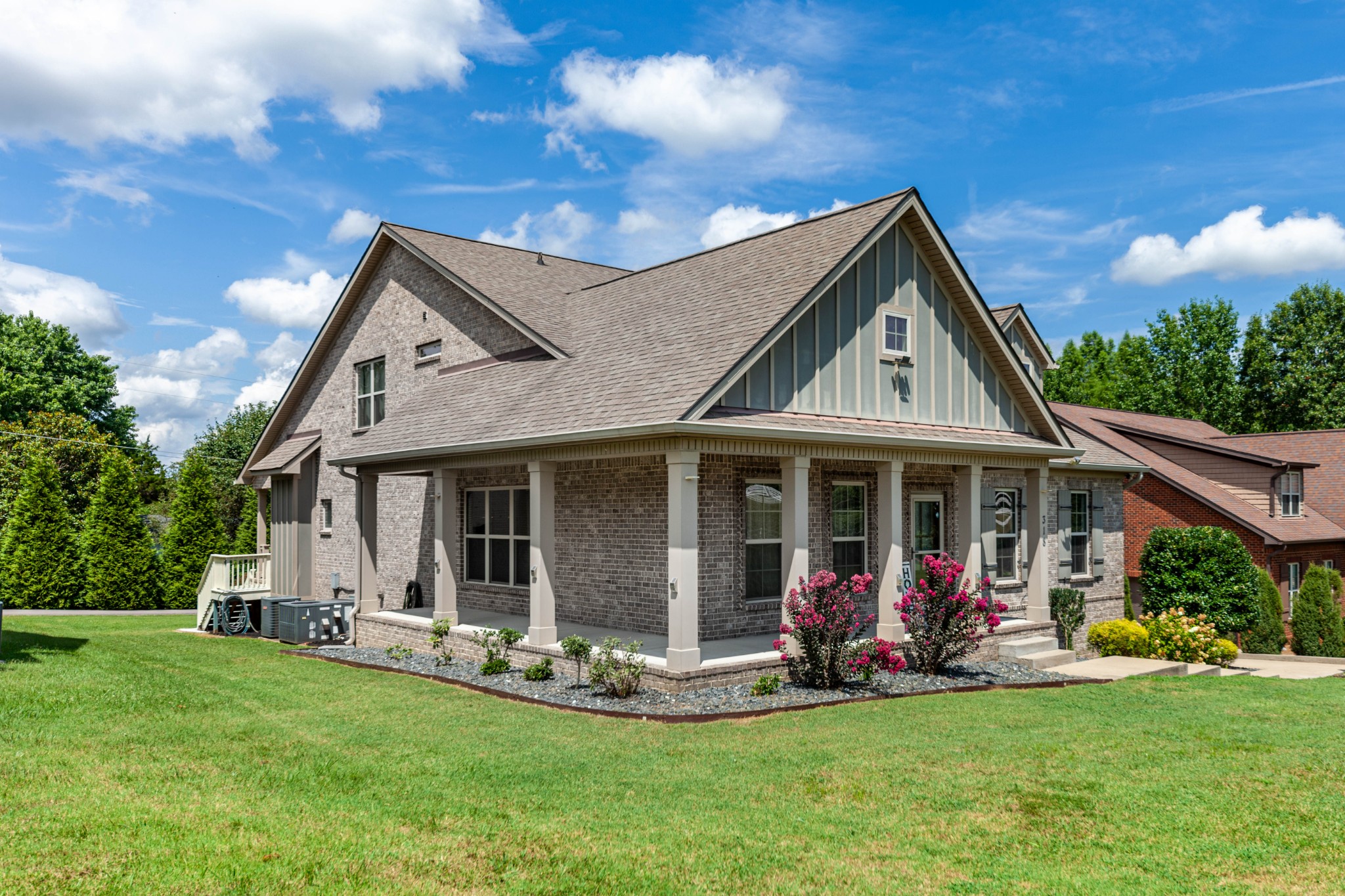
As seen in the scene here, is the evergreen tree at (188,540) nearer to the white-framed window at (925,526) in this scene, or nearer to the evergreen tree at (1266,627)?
the white-framed window at (925,526)

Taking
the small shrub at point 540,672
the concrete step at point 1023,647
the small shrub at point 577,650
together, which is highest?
the small shrub at point 577,650

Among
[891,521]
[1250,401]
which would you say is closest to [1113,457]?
[891,521]

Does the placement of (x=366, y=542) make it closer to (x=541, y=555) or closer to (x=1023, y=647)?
(x=541, y=555)

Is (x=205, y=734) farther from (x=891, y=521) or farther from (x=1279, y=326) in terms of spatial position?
(x=1279, y=326)

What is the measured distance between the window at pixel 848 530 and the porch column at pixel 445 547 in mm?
6339

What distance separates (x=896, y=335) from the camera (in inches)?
580

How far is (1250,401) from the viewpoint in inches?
1908

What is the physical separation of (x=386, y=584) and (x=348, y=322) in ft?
22.8

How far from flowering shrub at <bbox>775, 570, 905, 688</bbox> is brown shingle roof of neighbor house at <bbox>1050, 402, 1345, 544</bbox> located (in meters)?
14.2

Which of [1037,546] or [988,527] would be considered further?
[988,527]

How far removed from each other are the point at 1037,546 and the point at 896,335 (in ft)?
17.0

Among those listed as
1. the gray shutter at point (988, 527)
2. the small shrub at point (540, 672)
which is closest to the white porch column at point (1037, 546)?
the gray shutter at point (988, 527)

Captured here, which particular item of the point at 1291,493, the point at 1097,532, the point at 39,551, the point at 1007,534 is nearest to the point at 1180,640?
the point at 1007,534

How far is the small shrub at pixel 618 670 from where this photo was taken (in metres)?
11.3
